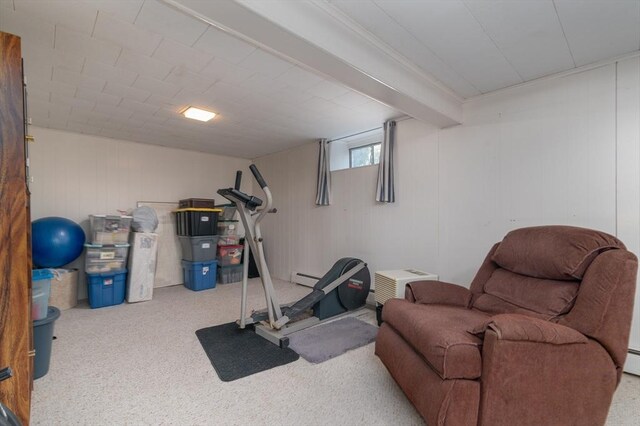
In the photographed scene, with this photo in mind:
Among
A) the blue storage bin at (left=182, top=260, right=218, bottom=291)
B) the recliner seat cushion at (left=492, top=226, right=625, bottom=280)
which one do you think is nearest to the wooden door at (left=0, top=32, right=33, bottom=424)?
the recliner seat cushion at (left=492, top=226, right=625, bottom=280)

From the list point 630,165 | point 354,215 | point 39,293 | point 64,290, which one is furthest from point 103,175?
point 630,165

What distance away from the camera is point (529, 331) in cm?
129

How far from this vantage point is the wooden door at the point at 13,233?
126 cm

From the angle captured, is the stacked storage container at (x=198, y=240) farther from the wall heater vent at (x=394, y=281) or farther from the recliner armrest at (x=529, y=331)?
the recliner armrest at (x=529, y=331)

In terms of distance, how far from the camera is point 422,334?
1510mm

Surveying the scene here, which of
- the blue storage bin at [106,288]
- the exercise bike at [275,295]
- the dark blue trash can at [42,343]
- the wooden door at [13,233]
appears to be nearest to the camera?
the wooden door at [13,233]

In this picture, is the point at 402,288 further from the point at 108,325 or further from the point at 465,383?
the point at 108,325

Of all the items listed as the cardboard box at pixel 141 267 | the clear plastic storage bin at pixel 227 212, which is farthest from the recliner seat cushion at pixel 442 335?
the clear plastic storage bin at pixel 227 212

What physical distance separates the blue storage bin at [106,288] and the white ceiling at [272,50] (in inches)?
73.6

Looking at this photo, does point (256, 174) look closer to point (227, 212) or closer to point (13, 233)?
point (13, 233)

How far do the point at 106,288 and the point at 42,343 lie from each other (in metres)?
1.78

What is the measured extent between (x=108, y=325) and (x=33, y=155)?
2.42m

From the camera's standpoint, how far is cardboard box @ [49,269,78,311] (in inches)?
134

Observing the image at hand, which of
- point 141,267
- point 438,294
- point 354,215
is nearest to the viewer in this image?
point 438,294
